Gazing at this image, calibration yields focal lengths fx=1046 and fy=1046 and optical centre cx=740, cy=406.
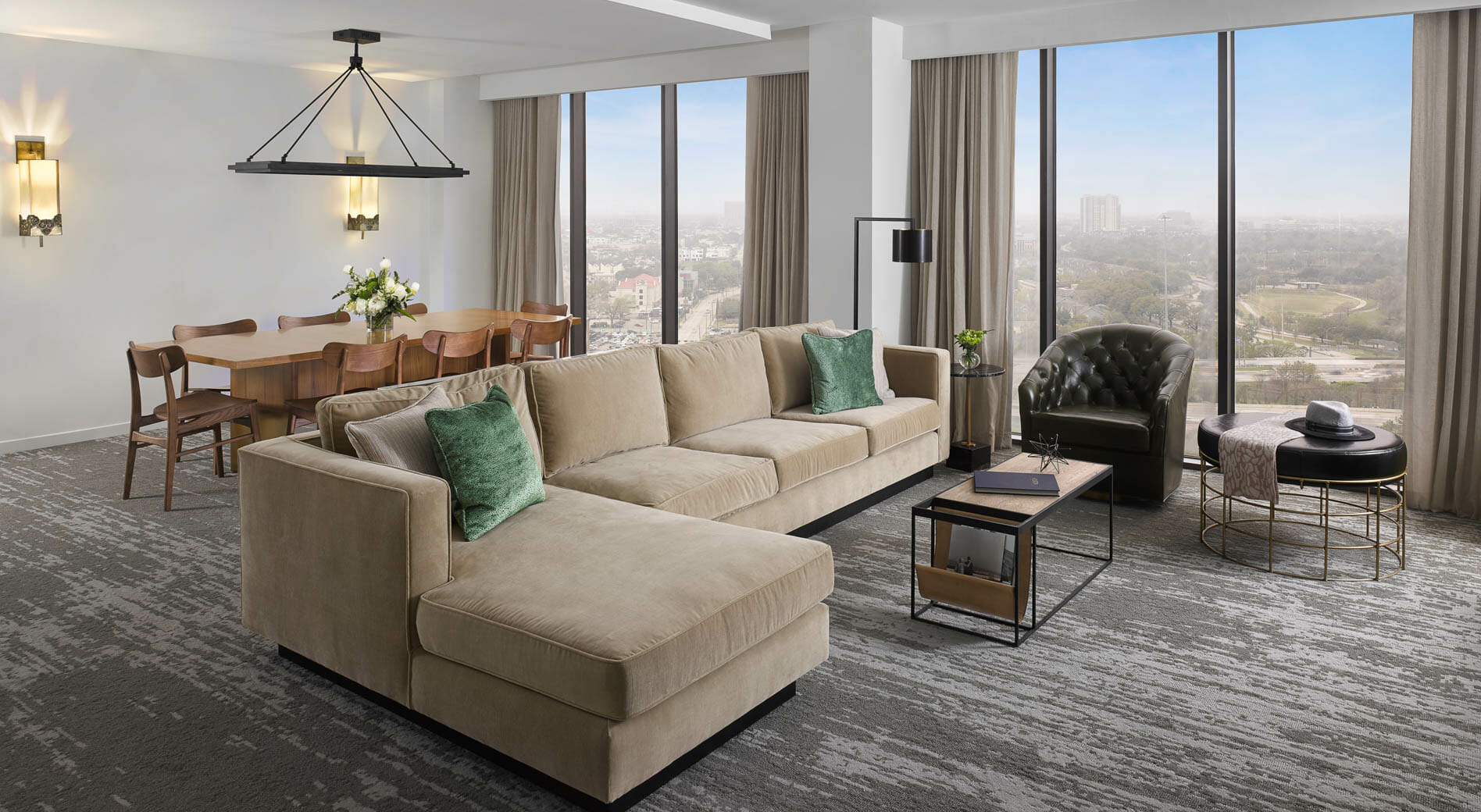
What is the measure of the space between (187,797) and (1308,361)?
5.87 metres

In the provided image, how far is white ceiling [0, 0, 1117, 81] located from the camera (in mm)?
5738

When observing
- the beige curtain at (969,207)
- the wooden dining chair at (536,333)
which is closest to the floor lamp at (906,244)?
the beige curtain at (969,207)

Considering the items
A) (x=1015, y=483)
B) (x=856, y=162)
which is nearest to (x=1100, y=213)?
(x=856, y=162)

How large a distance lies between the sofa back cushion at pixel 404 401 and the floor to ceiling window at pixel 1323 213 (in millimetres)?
4367

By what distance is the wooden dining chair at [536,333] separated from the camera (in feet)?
21.7

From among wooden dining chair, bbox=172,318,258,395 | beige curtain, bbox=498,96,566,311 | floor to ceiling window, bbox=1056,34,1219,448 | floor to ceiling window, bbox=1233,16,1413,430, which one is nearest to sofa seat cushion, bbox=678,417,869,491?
floor to ceiling window, bbox=1056,34,1219,448

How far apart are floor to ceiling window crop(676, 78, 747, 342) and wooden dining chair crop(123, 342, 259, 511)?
11.6 ft

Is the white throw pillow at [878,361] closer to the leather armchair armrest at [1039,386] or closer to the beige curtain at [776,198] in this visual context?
A: the leather armchair armrest at [1039,386]

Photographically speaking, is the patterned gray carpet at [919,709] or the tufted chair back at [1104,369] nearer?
the patterned gray carpet at [919,709]

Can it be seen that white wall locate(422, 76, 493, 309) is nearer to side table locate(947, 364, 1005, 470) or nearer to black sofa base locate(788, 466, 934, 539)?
side table locate(947, 364, 1005, 470)

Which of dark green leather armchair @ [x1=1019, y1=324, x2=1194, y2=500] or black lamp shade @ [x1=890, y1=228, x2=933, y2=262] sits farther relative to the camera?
black lamp shade @ [x1=890, y1=228, x2=933, y2=262]

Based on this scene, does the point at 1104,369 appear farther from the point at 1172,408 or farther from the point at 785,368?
the point at 785,368

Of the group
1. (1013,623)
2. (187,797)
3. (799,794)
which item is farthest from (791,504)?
(187,797)

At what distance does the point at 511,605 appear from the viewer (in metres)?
2.76
